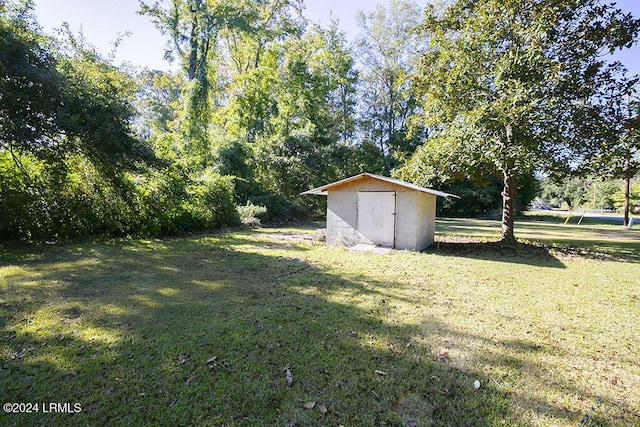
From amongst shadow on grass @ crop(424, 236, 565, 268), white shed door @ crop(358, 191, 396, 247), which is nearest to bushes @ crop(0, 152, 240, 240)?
white shed door @ crop(358, 191, 396, 247)

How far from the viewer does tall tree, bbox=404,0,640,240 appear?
28.5 feet

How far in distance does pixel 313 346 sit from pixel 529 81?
981cm

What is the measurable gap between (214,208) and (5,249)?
6.94 meters

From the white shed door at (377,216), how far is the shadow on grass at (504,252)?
141cm

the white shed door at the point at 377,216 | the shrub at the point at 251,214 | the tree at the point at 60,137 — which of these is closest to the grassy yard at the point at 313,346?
the tree at the point at 60,137

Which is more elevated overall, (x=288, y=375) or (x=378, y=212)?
(x=378, y=212)

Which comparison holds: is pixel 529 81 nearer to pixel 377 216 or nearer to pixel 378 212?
pixel 378 212

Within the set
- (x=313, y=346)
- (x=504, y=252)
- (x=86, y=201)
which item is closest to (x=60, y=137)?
(x=86, y=201)

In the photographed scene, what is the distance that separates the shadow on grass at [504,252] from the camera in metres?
8.62

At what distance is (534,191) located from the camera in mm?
31844

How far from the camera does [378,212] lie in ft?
32.6

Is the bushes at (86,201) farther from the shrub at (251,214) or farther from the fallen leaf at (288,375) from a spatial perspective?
the fallen leaf at (288,375)

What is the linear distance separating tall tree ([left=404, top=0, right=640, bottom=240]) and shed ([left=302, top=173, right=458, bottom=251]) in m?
2.10

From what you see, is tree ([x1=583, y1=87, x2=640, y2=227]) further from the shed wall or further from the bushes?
the bushes
